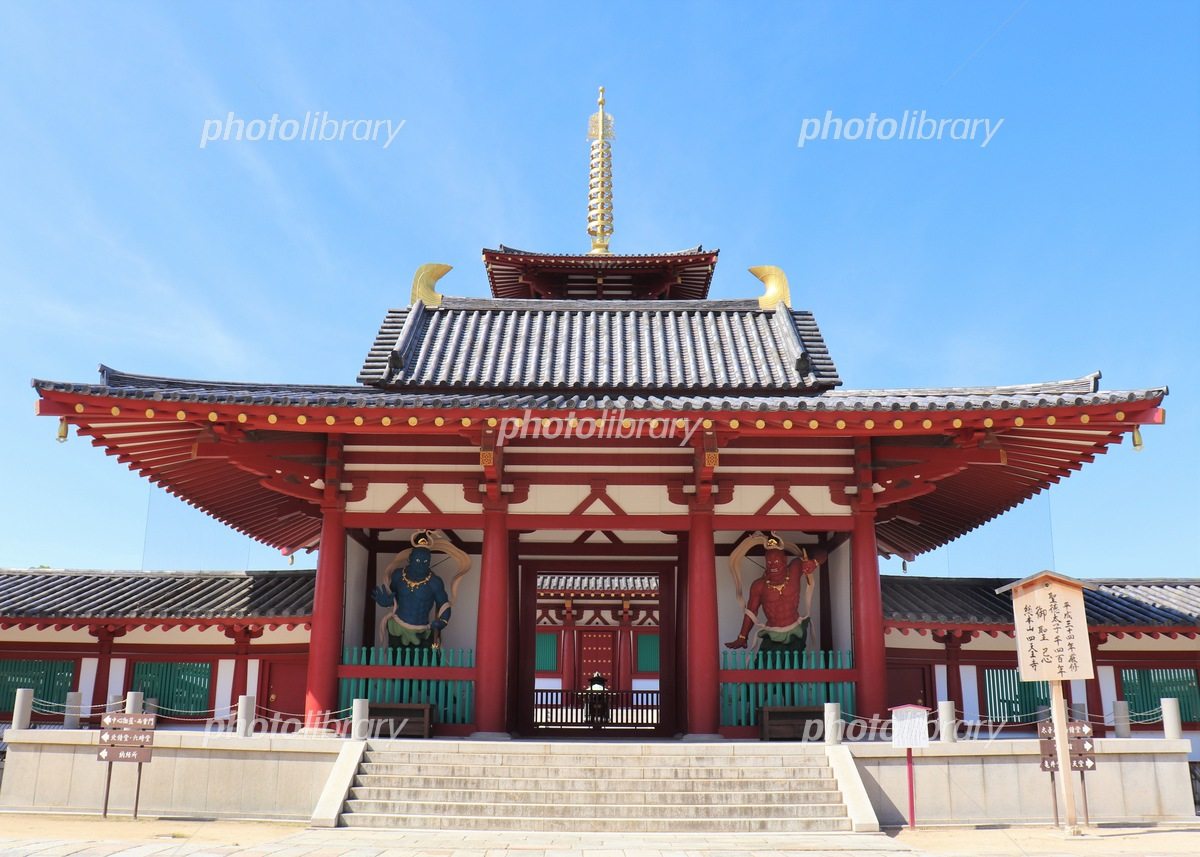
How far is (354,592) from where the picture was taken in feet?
47.7

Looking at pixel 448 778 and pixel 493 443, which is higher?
pixel 493 443

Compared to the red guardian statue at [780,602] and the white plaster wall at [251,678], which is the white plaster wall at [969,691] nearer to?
the red guardian statue at [780,602]

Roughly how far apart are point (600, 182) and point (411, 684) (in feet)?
62.0

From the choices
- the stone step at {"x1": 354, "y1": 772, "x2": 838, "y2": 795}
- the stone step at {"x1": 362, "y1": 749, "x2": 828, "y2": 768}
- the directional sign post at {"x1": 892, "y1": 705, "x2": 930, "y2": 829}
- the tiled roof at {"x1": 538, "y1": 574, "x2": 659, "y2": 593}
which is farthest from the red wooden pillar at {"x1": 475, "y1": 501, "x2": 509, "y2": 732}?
the tiled roof at {"x1": 538, "y1": 574, "x2": 659, "y2": 593}

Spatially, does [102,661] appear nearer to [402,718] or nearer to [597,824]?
[402,718]

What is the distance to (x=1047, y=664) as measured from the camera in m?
10.6

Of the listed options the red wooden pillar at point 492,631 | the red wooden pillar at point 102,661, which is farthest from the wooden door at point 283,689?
the red wooden pillar at point 492,631

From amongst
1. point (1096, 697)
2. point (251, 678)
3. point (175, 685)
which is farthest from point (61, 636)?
point (1096, 697)

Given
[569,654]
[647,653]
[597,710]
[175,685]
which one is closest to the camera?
[175,685]

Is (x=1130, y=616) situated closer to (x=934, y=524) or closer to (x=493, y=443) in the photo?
(x=934, y=524)

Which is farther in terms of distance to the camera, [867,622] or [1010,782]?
[867,622]

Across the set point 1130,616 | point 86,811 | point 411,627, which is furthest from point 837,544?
point 86,811

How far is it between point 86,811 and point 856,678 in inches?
398

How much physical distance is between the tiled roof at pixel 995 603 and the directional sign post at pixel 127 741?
1047 centimetres
